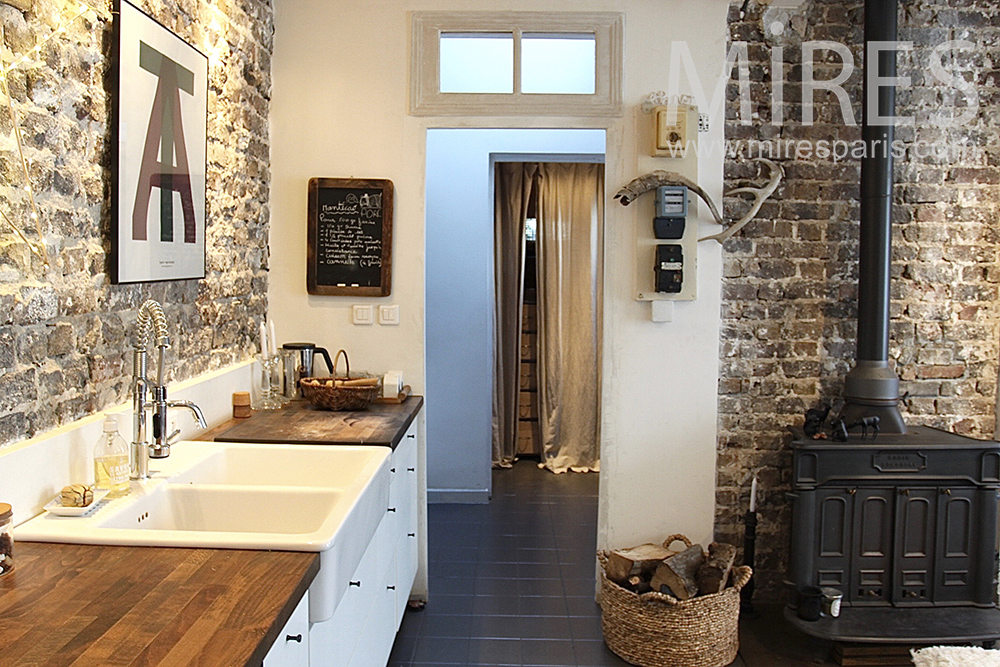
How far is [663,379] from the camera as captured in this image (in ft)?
12.9

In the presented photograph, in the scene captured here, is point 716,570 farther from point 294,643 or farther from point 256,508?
point 294,643

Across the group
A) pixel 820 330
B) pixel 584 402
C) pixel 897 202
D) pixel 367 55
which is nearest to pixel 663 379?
pixel 820 330

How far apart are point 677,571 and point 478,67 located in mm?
2396

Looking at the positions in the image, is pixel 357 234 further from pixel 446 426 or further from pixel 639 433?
pixel 446 426

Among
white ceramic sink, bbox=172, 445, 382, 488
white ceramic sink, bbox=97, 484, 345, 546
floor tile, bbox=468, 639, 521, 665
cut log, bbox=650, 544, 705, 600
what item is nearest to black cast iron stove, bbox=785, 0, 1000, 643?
cut log, bbox=650, 544, 705, 600

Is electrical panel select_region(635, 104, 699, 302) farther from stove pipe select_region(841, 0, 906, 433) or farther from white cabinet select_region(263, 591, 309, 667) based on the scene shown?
white cabinet select_region(263, 591, 309, 667)

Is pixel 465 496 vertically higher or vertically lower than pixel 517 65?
lower

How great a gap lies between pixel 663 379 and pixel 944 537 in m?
1.30

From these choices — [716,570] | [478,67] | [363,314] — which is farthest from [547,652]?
[478,67]

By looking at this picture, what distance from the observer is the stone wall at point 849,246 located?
12.5 feet

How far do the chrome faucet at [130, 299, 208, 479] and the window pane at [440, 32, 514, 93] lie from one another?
1.93 m

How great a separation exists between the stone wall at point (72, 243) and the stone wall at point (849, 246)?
2.22 meters

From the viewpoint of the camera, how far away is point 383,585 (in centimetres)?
293

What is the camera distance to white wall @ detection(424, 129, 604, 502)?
5516 millimetres
